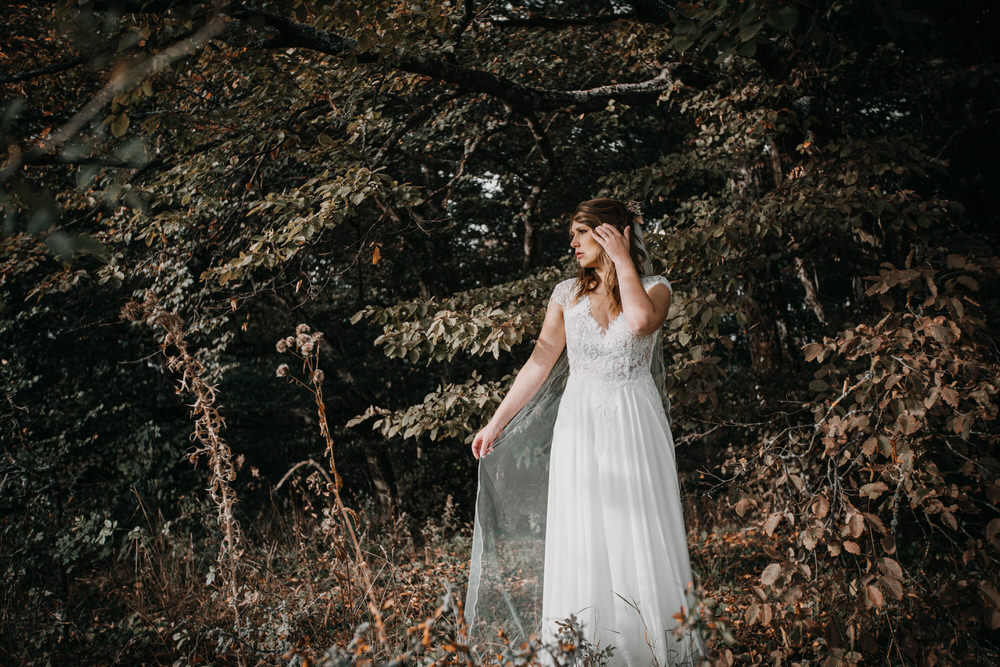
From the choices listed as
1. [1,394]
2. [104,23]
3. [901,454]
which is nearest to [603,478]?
[901,454]

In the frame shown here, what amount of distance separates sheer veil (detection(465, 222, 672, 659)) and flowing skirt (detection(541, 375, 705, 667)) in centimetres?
17

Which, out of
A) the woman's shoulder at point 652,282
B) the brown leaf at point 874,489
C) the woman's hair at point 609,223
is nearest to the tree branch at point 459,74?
the woman's hair at point 609,223

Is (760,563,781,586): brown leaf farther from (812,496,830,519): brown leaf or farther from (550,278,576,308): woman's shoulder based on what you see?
(550,278,576,308): woman's shoulder

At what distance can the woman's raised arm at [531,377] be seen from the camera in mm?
2789

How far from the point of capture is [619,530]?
8.10ft

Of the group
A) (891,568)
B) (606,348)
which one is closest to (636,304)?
(606,348)

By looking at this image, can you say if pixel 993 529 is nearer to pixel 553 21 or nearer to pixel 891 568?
pixel 891 568

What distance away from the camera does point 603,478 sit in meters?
2.54

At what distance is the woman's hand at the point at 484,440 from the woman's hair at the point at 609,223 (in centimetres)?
64

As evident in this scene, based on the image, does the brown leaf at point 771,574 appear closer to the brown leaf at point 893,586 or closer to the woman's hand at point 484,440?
the brown leaf at point 893,586

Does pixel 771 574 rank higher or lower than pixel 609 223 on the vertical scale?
lower

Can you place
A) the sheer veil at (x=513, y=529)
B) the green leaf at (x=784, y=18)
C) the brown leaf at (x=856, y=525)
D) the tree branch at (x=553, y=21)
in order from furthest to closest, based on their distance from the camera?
the tree branch at (x=553, y=21) → the sheer veil at (x=513, y=529) → the brown leaf at (x=856, y=525) → the green leaf at (x=784, y=18)

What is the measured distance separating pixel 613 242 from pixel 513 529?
4.10 ft

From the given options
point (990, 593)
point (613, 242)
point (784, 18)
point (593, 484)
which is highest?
point (784, 18)
